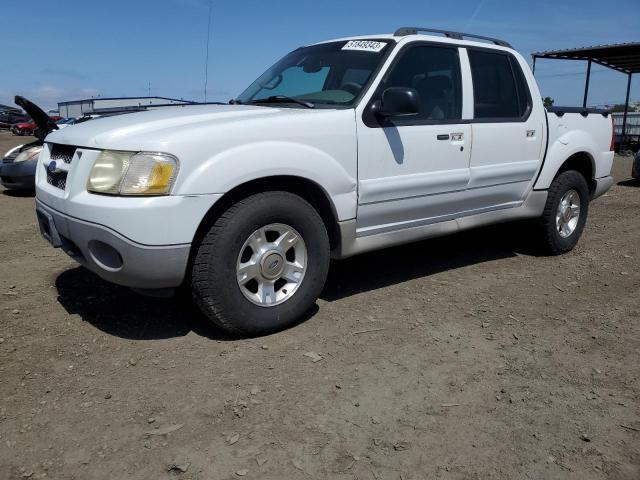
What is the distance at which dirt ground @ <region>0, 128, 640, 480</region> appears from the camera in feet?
7.68

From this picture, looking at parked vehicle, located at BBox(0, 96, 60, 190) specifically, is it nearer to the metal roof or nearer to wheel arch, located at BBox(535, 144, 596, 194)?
wheel arch, located at BBox(535, 144, 596, 194)

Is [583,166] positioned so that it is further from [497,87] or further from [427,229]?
[427,229]

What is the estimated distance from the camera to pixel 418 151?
13.2 ft

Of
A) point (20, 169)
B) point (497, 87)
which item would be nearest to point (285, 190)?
Answer: point (497, 87)

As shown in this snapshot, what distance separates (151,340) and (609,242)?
5.01 meters

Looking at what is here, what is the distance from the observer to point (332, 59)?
4.31 m

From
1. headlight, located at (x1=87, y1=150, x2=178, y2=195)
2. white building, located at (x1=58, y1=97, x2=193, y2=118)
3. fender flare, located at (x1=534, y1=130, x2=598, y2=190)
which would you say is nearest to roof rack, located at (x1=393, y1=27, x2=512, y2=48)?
fender flare, located at (x1=534, y1=130, x2=598, y2=190)

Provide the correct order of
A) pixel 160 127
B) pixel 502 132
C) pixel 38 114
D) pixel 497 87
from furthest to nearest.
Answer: pixel 38 114 → pixel 497 87 → pixel 502 132 → pixel 160 127

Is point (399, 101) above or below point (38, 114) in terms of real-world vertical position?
above

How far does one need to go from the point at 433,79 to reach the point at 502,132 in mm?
783

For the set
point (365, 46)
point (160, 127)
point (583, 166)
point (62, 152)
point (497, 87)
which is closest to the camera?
point (160, 127)

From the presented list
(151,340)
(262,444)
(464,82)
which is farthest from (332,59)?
(262,444)

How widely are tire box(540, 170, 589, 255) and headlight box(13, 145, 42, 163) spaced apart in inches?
299

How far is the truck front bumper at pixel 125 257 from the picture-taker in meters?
3.00
